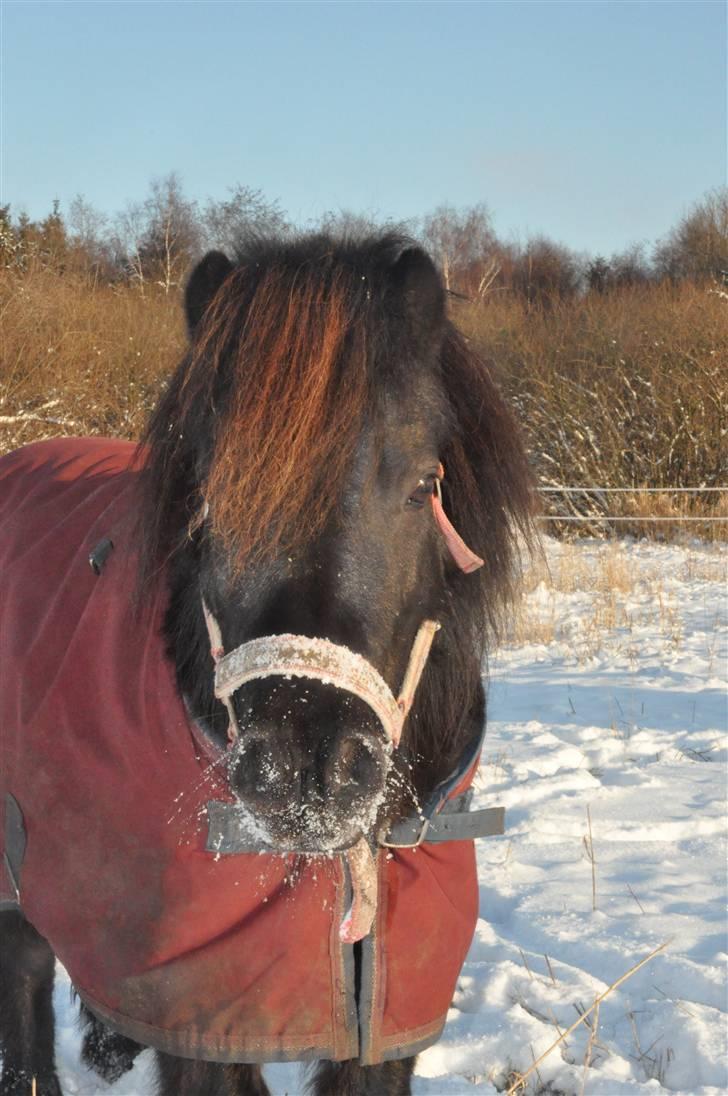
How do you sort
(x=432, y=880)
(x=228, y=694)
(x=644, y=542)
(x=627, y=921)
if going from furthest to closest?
(x=644, y=542) → (x=627, y=921) → (x=432, y=880) → (x=228, y=694)

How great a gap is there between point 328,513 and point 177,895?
0.82m

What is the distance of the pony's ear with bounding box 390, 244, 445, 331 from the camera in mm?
2002

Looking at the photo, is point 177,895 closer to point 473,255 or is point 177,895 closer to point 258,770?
point 258,770

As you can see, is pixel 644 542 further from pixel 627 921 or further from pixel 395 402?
pixel 395 402

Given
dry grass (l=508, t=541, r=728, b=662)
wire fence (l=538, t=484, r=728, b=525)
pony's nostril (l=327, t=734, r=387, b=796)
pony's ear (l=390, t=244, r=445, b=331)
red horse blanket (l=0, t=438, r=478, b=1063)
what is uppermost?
pony's ear (l=390, t=244, r=445, b=331)

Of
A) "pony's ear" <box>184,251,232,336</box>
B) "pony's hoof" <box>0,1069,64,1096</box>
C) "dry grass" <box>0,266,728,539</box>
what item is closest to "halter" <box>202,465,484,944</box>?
"pony's ear" <box>184,251,232,336</box>

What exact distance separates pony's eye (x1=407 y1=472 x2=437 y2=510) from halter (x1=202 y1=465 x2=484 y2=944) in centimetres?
5

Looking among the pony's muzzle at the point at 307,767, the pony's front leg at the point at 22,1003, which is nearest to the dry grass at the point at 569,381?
the pony's front leg at the point at 22,1003

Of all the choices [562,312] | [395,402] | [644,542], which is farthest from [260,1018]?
[562,312]

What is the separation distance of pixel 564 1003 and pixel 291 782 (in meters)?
1.81

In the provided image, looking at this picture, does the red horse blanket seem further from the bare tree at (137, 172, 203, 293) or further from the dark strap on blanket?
the bare tree at (137, 172, 203, 293)

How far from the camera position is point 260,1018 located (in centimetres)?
200

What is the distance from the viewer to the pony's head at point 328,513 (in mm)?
1565

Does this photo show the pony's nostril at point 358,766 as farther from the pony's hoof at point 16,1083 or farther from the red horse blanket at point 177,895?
the pony's hoof at point 16,1083
